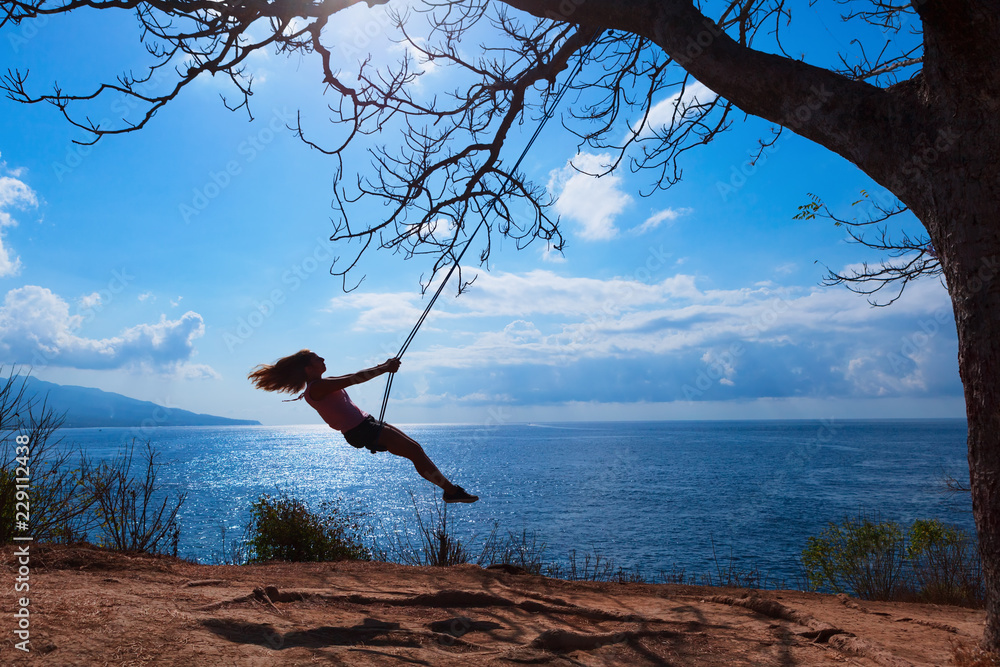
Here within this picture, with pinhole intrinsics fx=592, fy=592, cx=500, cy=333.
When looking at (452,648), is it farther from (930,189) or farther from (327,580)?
(930,189)

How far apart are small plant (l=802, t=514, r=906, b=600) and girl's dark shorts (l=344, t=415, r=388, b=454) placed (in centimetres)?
821

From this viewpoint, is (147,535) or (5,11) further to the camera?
(147,535)

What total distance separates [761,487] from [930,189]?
55.3m

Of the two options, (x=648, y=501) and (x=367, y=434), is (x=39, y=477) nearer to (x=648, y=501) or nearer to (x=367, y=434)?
(x=367, y=434)

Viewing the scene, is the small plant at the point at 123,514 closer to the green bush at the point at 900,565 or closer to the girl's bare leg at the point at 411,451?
the girl's bare leg at the point at 411,451

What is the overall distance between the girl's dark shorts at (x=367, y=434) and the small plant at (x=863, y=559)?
821 cm

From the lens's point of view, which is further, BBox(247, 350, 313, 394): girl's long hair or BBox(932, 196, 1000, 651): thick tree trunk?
BBox(247, 350, 313, 394): girl's long hair

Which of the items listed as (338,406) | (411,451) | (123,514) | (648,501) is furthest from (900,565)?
(648,501)

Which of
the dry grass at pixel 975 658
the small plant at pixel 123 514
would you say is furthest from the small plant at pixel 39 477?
the dry grass at pixel 975 658

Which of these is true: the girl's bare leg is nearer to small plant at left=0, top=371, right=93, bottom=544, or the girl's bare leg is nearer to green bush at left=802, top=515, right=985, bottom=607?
small plant at left=0, top=371, right=93, bottom=544

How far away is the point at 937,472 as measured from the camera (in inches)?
2379

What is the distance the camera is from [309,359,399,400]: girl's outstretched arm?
5440mm

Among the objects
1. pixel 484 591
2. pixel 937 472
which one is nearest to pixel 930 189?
pixel 484 591

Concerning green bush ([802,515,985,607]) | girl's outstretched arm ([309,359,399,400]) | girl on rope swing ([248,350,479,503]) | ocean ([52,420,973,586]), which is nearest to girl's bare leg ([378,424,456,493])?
girl on rope swing ([248,350,479,503])
